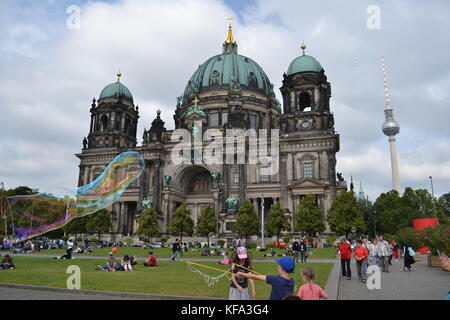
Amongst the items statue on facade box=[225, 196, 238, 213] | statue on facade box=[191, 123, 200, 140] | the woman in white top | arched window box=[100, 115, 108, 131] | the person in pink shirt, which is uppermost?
arched window box=[100, 115, 108, 131]

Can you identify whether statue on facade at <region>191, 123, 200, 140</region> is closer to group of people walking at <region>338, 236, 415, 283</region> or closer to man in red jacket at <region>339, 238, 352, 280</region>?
group of people walking at <region>338, 236, 415, 283</region>

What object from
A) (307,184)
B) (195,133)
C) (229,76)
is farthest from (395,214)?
(229,76)

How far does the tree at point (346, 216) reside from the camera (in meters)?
48.0

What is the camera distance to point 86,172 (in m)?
71.4

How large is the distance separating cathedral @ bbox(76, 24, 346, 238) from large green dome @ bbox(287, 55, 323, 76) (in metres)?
0.18

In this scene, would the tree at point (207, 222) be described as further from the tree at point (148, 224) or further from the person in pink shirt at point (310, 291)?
the person in pink shirt at point (310, 291)

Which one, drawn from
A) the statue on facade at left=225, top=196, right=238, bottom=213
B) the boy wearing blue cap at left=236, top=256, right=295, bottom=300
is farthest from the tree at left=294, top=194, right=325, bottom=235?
the boy wearing blue cap at left=236, top=256, right=295, bottom=300

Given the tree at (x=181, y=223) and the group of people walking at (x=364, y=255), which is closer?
the group of people walking at (x=364, y=255)

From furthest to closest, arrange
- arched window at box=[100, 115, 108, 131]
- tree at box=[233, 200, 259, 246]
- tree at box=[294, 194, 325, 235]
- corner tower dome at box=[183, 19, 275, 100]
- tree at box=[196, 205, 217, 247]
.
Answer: corner tower dome at box=[183, 19, 275, 100]
arched window at box=[100, 115, 108, 131]
tree at box=[196, 205, 217, 247]
tree at box=[233, 200, 259, 246]
tree at box=[294, 194, 325, 235]

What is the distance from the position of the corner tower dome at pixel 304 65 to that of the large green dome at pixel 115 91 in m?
35.7

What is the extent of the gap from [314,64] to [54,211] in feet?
182

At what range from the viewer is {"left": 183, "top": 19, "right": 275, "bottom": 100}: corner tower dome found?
76.8 m

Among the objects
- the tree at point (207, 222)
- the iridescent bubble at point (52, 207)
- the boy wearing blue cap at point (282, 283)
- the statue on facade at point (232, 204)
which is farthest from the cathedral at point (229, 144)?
the boy wearing blue cap at point (282, 283)

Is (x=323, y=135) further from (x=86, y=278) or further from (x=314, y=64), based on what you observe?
(x=86, y=278)
